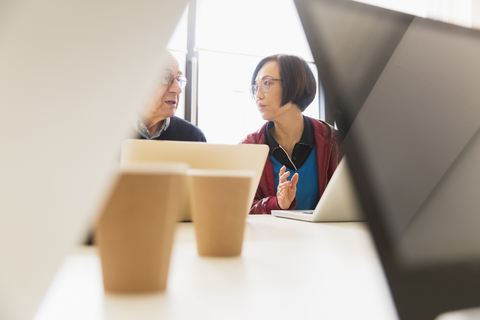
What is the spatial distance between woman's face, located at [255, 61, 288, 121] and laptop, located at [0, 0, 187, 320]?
1473 millimetres

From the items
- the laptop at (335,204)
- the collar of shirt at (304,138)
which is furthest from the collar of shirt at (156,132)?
the laptop at (335,204)

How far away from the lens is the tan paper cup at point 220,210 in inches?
10.5

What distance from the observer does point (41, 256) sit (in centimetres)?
12

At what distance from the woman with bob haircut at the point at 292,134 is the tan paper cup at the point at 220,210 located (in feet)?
3.43

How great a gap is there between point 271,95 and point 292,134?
22 cm

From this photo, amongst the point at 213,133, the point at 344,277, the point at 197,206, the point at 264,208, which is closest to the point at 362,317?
the point at 344,277

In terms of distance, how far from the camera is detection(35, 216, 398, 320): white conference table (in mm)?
157

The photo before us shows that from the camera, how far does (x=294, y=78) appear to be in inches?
59.9

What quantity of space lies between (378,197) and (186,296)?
115 millimetres

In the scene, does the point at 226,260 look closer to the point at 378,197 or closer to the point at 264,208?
the point at 378,197

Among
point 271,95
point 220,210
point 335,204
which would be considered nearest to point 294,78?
point 271,95

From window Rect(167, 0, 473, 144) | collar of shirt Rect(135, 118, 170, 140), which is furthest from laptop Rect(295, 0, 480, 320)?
window Rect(167, 0, 473, 144)

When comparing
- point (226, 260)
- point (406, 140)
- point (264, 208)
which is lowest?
point (264, 208)

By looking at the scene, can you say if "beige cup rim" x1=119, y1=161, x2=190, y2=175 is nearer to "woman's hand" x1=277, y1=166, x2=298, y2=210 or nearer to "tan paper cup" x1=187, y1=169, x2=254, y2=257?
"tan paper cup" x1=187, y1=169, x2=254, y2=257
